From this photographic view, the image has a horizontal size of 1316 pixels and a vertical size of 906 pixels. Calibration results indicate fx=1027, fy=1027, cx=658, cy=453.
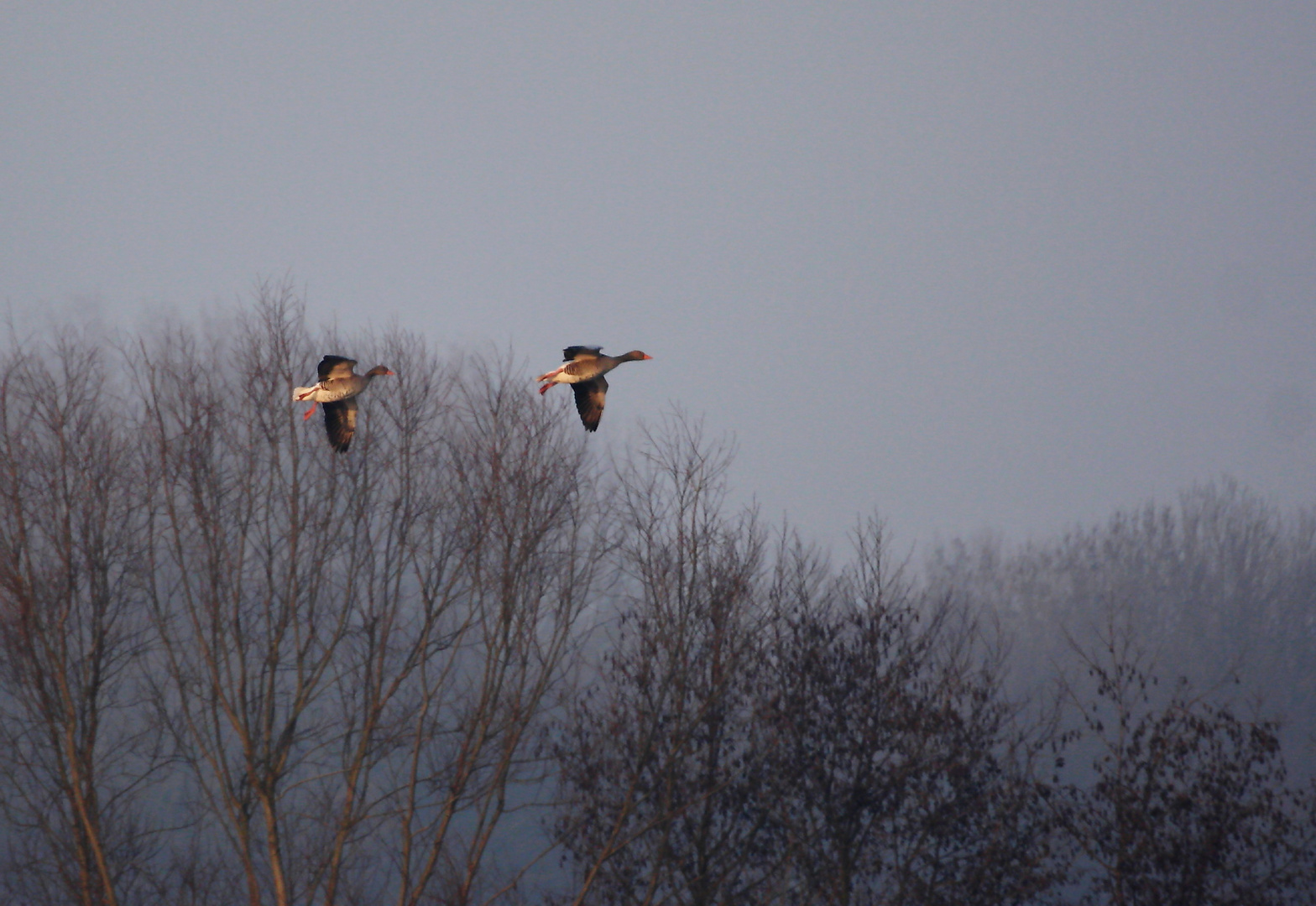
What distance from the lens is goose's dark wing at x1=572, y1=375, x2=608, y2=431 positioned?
955 centimetres

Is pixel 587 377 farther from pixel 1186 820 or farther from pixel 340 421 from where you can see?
pixel 1186 820

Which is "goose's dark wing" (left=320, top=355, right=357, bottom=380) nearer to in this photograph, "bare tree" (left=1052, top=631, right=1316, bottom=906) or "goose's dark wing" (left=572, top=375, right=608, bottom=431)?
"goose's dark wing" (left=572, top=375, right=608, bottom=431)

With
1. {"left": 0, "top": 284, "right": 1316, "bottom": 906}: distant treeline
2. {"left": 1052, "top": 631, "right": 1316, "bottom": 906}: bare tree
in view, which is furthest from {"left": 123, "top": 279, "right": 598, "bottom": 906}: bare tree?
{"left": 1052, "top": 631, "right": 1316, "bottom": 906}: bare tree

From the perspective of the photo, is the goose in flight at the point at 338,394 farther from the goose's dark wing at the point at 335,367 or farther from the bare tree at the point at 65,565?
the bare tree at the point at 65,565

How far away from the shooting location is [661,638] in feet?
35.0

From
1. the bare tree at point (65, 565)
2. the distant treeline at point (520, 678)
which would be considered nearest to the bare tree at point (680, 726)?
the distant treeline at point (520, 678)

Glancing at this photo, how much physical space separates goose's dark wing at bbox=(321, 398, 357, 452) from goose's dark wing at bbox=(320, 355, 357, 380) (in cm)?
34

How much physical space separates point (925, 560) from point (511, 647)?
57269 mm

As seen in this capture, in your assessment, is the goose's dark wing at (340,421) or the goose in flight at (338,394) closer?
the goose in flight at (338,394)

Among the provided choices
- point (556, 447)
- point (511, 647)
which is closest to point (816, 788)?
point (511, 647)

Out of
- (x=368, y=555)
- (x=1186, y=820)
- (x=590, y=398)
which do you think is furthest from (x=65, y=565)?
(x=1186, y=820)

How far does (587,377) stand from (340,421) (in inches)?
90.1

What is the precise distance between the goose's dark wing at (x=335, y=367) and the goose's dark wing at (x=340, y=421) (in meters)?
0.34

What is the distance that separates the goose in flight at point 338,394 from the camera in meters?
9.06
